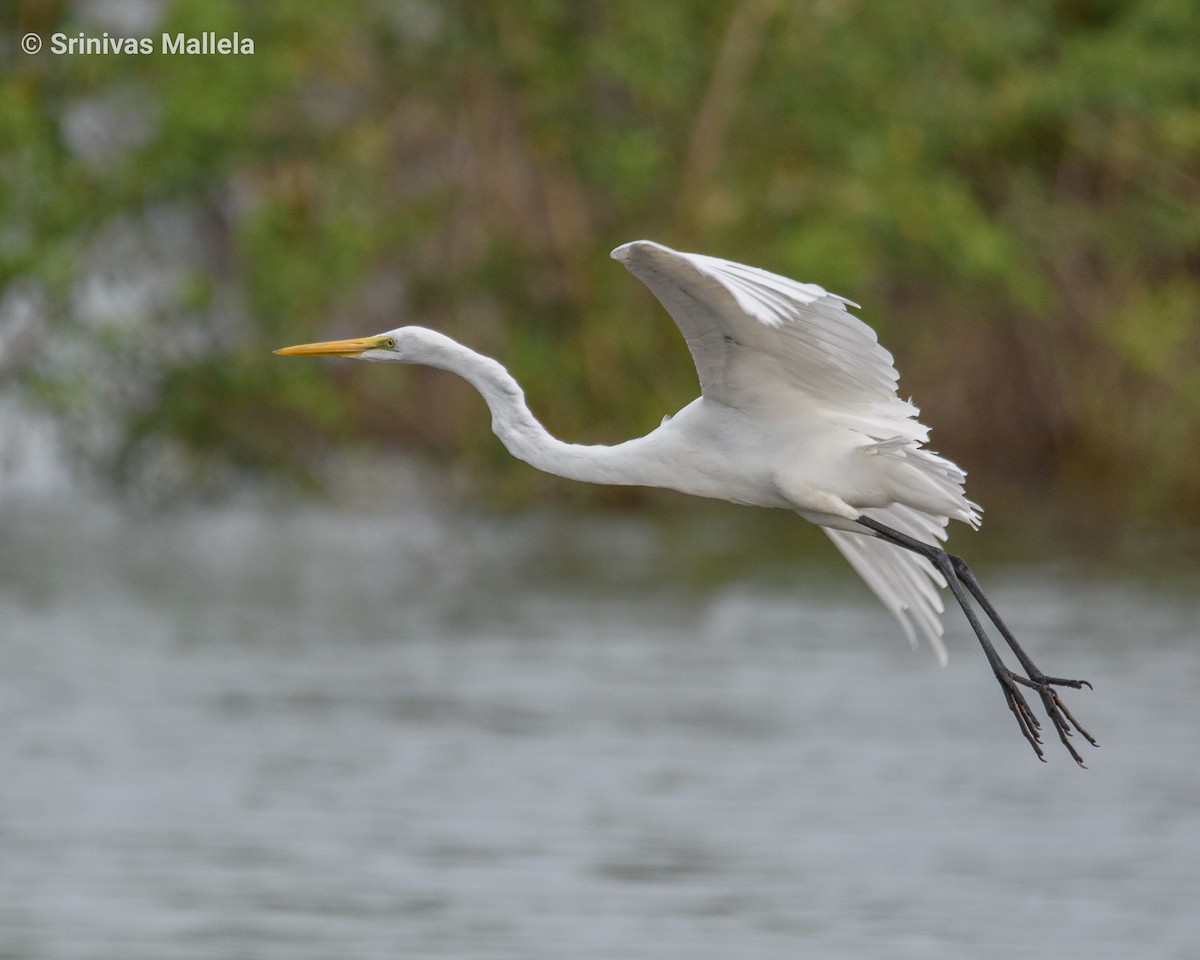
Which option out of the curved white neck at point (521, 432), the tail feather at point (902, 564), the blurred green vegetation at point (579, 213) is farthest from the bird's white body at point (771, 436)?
the blurred green vegetation at point (579, 213)

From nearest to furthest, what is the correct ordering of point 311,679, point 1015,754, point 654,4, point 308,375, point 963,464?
1. point 1015,754
2. point 311,679
3. point 308,375
4. point 654,4
5. point 963,464

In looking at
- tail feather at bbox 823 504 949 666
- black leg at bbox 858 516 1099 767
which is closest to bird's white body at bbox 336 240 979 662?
black leg at bbox 858 516 1099 767

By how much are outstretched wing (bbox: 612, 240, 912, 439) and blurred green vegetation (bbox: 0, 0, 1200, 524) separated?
11.1 m

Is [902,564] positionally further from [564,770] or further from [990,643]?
[564,770]

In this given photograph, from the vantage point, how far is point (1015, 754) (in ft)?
40.5

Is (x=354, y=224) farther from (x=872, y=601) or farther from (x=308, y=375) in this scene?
(x=872, y=601)

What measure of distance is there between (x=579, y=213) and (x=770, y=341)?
15675 millimetres

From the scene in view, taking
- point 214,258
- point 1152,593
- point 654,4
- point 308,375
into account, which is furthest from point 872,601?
point 214,258

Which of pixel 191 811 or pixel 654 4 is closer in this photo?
pixel 191 811

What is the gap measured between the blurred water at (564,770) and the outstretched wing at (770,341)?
2135 mm

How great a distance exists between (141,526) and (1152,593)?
363 inches

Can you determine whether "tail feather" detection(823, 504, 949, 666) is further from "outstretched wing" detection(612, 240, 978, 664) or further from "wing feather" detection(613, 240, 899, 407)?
"wing feather" detection(613, 240, 899, 407)

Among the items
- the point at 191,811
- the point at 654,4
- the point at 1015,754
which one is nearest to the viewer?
the point at 191,811

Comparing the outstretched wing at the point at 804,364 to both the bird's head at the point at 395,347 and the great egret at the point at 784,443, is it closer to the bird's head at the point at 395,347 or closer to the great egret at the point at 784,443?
the great egret at the point at 784,443
